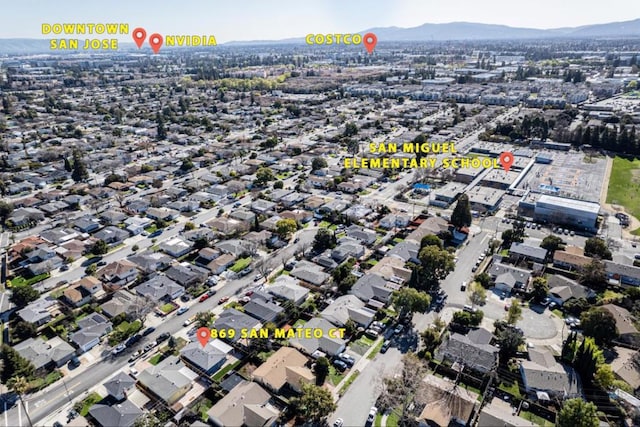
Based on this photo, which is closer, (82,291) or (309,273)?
(82,291)

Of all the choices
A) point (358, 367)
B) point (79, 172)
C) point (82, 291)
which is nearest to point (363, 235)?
point (358, 367)

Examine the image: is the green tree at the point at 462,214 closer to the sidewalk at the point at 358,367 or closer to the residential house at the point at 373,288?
the residential house at the point at 373,288

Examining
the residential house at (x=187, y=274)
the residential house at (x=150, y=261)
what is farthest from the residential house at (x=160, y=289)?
the residential house at (x=150, y=261)

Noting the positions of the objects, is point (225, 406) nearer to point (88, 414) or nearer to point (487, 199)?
point (88, 414)

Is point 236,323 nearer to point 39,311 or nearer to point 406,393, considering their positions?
point 406,393

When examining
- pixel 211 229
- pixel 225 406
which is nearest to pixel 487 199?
pixel 211 229
